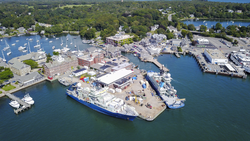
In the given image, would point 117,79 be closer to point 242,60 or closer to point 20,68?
point 20,68

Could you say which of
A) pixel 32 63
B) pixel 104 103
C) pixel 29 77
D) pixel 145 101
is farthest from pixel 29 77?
pixel 145 101

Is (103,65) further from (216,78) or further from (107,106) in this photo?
(216,78)

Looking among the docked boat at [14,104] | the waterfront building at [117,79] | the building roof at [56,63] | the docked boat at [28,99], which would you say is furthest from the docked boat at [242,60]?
the docked boat at [14,104]

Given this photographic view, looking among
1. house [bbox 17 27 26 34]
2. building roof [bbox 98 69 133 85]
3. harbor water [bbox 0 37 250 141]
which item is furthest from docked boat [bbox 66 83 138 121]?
house [bbox 17 27 26 34]

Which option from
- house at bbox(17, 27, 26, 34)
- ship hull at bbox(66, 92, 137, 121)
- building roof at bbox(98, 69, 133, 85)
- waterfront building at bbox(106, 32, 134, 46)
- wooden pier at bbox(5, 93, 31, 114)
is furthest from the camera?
house at bbox(17, 27, 26, 34)

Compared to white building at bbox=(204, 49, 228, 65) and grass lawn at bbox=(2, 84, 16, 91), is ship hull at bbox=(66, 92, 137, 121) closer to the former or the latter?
grass lawn at bbox=(2, 84, 16, 91)

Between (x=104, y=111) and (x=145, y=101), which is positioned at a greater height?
(x=145, y=101)

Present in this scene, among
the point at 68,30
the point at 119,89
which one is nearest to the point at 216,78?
the point at 119,89
